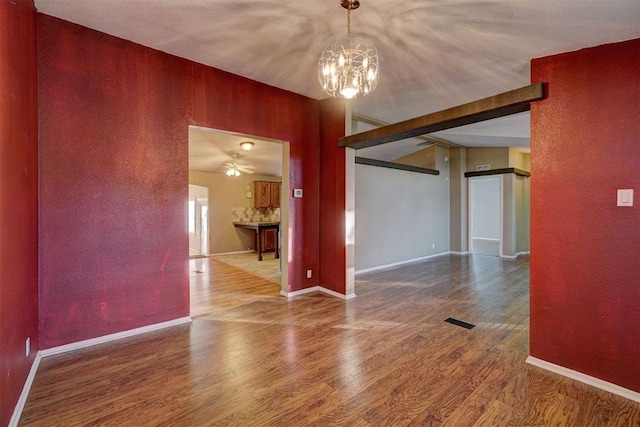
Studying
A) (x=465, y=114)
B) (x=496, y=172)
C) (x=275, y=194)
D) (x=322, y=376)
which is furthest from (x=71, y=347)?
(x=496, y=172)

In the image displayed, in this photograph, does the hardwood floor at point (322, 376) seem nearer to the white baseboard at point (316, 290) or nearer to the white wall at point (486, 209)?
the white baseboard at point (316, 290)

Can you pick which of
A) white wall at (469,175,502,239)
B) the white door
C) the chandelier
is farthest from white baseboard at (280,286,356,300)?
white wall at (469,175,502,239)

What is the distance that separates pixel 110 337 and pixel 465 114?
381cm

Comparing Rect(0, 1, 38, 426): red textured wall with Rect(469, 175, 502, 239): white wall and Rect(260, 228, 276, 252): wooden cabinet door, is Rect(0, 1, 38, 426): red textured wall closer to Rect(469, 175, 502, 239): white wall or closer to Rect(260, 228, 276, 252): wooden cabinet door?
Rect(260, 228, 276, 252): wooden cabinet door

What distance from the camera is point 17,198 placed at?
6.05ft

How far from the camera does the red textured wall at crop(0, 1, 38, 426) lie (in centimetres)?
157

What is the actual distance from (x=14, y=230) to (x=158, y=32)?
1949 millimetres

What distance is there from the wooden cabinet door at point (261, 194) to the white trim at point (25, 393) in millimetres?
6471

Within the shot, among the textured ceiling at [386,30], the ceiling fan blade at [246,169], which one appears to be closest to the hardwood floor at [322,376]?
the textured ceiling at [386,30]

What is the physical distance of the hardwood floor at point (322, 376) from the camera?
1812 mm

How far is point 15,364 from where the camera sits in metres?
1.77

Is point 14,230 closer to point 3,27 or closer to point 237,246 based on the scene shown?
point 3,27

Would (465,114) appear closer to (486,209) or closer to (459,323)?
(459,323)

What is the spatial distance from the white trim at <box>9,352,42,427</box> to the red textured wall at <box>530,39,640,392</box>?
3.52 metres
